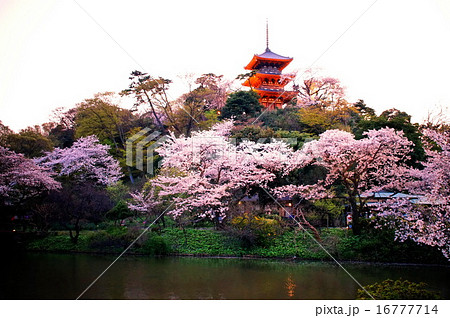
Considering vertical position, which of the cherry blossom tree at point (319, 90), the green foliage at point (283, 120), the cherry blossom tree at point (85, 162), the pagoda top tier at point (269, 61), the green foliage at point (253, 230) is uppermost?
the pagoda top tier at point (269, 61)

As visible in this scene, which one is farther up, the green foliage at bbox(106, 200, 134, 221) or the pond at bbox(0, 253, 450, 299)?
the green foliage at bbox(106, 200, 134, 221)

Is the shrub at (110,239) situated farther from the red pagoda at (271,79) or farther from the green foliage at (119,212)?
the red pagoda at (271,79)

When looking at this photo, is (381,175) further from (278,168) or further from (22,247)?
(22,247)

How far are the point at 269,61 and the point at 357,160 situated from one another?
64.1 feet

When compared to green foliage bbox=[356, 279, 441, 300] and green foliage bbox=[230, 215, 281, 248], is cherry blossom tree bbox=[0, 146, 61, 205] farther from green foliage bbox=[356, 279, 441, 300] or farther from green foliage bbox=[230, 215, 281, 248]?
green foliage bbox=[356, 279, 441, 300]

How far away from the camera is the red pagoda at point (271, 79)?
1126 inches

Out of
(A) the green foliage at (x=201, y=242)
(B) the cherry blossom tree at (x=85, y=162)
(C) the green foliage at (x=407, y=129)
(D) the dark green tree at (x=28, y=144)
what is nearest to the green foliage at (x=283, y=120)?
(C) the green foliage at (x=407, y=129)

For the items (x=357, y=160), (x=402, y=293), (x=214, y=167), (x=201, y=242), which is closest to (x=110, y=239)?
(x=201, y=242)

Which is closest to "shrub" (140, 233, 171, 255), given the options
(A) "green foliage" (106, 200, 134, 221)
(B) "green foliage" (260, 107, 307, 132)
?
(A) "green foliage" (106, 200, 134, 221)

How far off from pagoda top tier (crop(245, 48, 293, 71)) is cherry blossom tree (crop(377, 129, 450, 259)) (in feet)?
64.7

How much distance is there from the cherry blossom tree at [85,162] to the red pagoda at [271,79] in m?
14.3

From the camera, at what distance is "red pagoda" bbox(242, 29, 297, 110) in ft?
93.9

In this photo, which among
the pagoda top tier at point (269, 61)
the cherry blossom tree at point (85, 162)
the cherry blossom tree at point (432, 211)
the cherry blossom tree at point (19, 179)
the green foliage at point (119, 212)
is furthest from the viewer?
the pagoda top tier at point (269, 61)

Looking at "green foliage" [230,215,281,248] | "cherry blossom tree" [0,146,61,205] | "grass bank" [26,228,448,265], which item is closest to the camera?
"grass bank" [26,228,448,265]
